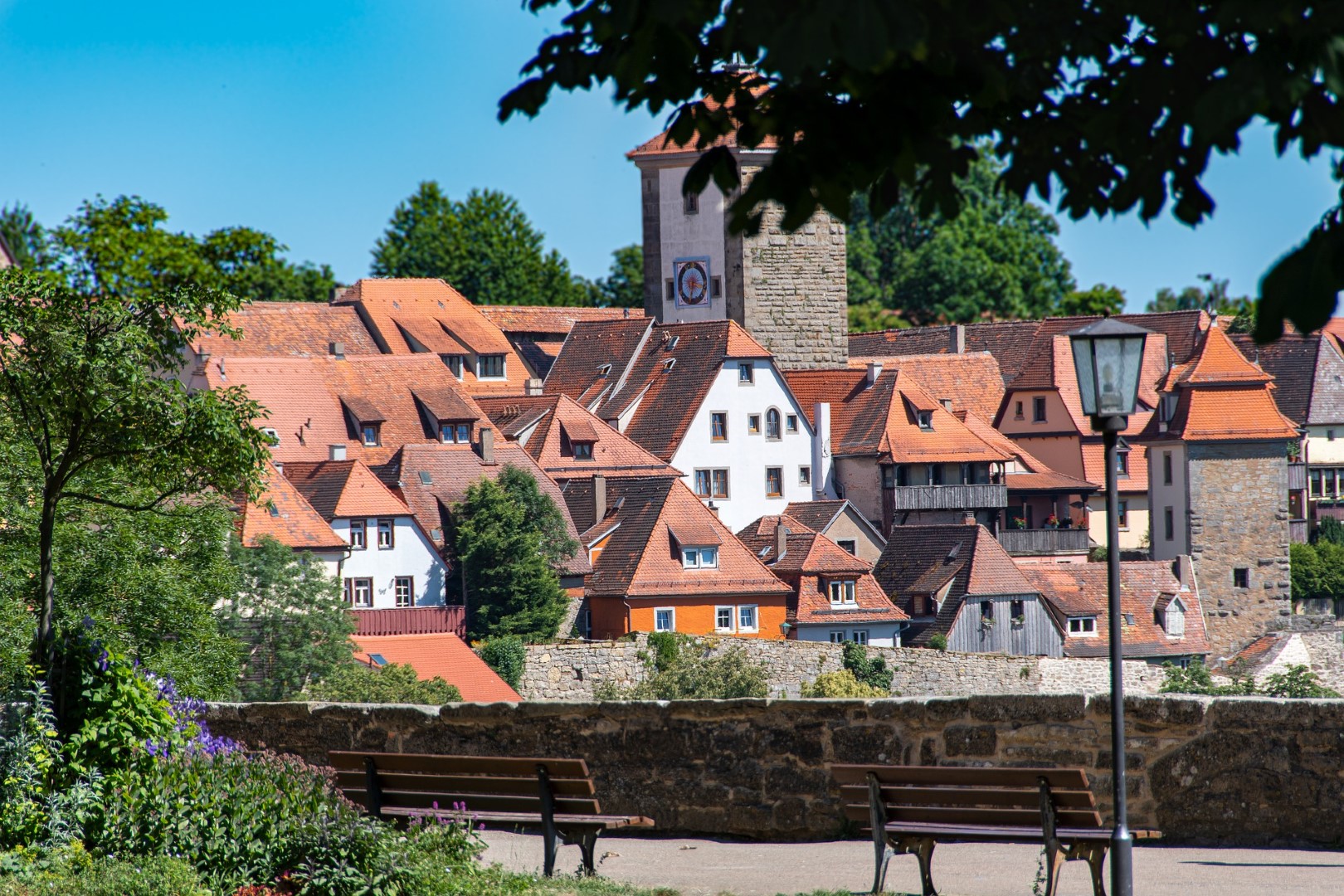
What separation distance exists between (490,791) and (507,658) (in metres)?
38.8

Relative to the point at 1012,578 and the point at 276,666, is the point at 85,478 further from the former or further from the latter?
the point at 1012,578

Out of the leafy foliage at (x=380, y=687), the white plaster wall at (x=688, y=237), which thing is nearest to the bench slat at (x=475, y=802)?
the leafy foliage at (x=380, y=687)

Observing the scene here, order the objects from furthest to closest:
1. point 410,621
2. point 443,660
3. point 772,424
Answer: point 772,424 → point 410,621 → point 443,660

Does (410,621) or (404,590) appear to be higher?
(404,590)

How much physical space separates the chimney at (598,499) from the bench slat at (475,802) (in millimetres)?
49244

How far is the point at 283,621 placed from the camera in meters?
43.2

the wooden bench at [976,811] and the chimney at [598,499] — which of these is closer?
the wooden bench at [976,811]

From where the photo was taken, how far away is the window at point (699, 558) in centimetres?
5572

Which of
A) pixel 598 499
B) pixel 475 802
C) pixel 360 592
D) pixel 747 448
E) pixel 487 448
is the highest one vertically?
pixel 747 448

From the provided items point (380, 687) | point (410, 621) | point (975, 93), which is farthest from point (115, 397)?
point (410, 621)

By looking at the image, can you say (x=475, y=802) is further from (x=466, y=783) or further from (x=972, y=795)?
(x=972, y=795)

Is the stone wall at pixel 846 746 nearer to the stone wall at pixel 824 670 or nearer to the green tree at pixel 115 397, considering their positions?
the green tree at pixel 115 397

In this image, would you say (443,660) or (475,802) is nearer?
(475,802)

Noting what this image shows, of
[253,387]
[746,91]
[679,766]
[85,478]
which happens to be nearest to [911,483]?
[253,387]
